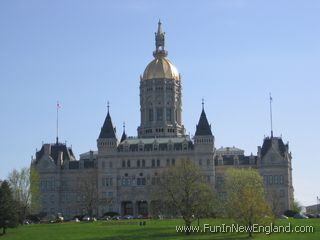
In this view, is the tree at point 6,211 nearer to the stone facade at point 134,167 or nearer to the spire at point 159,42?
the stone facade at point 134,167

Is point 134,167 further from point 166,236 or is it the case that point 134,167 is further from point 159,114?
point 166,236

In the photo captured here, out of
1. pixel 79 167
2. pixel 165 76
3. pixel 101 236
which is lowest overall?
pixel 101 236

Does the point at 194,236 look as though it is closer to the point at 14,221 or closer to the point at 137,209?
the point at 14,221

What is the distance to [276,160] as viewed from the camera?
14562 cm

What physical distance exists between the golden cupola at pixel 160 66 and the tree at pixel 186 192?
73968mm

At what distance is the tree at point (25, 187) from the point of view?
126312 millimetres

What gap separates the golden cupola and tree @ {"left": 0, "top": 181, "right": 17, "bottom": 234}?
7483 centimetres

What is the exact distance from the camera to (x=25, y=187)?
130m

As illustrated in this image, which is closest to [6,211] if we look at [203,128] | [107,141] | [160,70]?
[107,141]

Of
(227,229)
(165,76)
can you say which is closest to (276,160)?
(165,76)

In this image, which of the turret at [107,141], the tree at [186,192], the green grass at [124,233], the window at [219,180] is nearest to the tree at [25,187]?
the turret at [107,141]

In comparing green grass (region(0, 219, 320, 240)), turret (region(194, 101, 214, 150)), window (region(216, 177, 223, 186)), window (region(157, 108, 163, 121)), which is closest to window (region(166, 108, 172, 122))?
window (region(157, 108, 163, 121))

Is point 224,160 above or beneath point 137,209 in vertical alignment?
above

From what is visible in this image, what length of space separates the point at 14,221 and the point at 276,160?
66.4m
